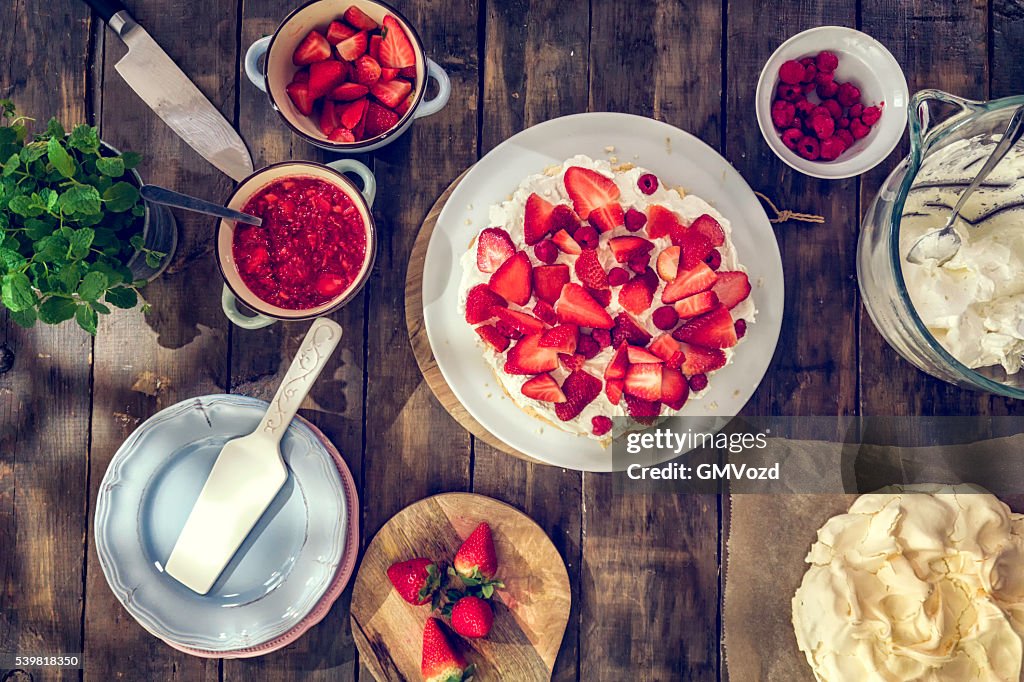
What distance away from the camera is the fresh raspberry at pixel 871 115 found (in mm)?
1691

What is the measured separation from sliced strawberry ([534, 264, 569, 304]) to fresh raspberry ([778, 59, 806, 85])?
2.30 feet

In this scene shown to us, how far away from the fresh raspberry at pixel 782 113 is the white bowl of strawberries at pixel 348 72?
80 centimetres

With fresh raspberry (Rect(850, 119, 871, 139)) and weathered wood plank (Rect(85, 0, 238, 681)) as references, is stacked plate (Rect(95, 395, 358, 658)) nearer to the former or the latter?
weathered wood plank (Rect(85, 0, 238, 681))

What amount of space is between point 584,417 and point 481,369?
28 cm

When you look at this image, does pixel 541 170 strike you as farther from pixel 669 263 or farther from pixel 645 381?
pixel 645 381

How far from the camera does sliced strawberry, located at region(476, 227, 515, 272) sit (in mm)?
1583

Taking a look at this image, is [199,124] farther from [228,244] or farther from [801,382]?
[801,382]

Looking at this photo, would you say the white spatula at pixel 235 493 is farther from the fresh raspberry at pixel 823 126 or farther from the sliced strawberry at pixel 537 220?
the fresh raspberry at pixel 823 126

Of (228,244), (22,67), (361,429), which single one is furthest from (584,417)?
(22,67)

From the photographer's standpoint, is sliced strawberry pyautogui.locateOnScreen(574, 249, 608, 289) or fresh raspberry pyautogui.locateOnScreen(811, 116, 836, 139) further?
fresh raspberry pyautogui.locateOnScreen(811, 116, 836, 139)

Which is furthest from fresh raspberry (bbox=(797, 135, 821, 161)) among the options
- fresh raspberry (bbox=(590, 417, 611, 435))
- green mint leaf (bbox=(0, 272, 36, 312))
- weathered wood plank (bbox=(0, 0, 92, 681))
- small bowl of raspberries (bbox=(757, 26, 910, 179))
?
weathered wood plank (bbox=(0, 0, 92, 681))

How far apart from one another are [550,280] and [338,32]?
0.74 metres

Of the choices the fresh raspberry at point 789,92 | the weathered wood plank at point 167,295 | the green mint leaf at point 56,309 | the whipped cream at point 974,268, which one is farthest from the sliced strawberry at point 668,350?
the green mint leaf at point 56,309

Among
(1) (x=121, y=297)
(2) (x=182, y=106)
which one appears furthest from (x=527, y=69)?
(1) (x=121, y=297)
